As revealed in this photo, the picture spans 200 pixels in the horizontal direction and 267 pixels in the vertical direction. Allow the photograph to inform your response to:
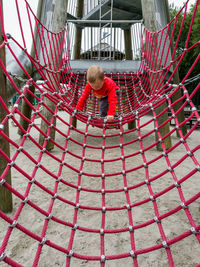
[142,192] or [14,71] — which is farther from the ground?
[14,71]

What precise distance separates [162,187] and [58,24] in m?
2.34

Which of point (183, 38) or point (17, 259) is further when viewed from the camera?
point (183, 38)

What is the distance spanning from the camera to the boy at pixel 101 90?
166cm

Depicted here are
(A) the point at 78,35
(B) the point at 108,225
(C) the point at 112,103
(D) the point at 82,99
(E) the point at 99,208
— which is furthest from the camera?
(A) the point at 78,35

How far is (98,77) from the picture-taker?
1662mm

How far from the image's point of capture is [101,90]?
191cm

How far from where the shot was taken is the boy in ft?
5.43

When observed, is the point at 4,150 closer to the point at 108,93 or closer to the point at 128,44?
the point at 108,93

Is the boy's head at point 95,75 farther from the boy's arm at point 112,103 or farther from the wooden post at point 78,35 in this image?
the wooden post at point 78,35

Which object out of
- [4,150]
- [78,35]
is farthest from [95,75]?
[78,35]

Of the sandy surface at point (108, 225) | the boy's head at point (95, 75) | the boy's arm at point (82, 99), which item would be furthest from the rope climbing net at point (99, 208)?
the boy's head at point (95, 75)

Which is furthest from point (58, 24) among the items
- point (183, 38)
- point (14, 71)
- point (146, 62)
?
point (183, 38)

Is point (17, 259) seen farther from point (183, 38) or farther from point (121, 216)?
point (183, 38)

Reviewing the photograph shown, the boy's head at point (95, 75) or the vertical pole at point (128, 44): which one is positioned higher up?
the vertical pole at point (128, 44)
